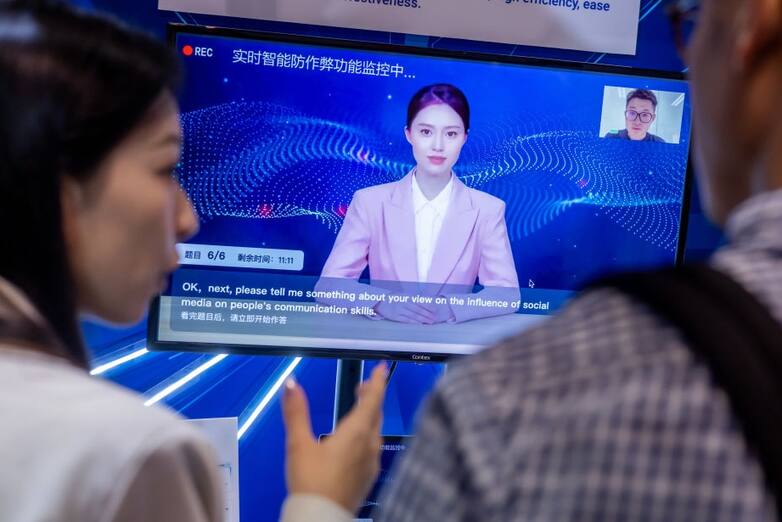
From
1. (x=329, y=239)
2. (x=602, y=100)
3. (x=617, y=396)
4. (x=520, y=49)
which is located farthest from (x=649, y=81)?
(x=617, y=396)

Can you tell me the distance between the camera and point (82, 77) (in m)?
0.86

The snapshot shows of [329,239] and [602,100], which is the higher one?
[602,100]

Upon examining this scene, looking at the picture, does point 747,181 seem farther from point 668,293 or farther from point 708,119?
point 668,293

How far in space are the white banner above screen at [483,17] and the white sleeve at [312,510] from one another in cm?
138

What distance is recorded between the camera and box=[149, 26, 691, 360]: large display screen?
6.22ft

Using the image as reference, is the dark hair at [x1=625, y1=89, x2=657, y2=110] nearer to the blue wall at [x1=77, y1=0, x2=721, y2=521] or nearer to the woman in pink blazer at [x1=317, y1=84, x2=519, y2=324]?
the blue wall at [x1=77, y1=0, x2=721, y2=521]

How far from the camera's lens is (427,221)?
1965mm

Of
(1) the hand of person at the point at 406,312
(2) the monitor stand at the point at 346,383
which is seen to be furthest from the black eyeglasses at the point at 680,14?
(2) the monitor stand at the point at 346,383

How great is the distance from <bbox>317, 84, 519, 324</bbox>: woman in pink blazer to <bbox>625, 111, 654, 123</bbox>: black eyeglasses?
1.35 ft

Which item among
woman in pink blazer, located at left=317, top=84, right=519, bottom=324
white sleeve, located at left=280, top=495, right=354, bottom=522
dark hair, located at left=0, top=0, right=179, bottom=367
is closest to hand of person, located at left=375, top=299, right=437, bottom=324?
woman in pink blazer, located at left=317, top=84, right=519, bottom=324

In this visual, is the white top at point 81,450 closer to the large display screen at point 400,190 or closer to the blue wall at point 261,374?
the large display screen at point 400,190

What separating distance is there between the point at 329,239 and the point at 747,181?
143cm

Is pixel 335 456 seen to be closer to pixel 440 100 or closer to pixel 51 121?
pixel 51 121

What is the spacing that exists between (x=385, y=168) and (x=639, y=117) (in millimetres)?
690
